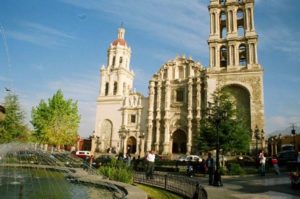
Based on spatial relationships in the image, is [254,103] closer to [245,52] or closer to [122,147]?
[245,52]

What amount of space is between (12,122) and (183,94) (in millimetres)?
23874

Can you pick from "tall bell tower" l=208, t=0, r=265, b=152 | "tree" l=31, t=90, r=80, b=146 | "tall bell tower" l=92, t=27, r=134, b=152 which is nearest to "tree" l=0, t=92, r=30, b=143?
"tree" l=31, t=90, r=80, b=146

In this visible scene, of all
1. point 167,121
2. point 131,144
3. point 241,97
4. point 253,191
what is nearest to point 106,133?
point 131,144

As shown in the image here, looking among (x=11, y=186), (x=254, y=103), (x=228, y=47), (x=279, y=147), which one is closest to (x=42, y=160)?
(x=11, y=186)

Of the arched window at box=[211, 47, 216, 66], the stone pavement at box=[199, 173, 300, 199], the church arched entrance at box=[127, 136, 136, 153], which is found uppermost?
the arched window at box=[211, 47, 216, 66]

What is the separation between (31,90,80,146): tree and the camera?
38719 mm

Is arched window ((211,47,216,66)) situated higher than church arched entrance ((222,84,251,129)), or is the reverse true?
arched window ((211,47,216,66))

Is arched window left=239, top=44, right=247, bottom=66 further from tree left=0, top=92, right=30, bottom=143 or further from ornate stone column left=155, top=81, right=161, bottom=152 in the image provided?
tree left=0, top=92, right=30, bottom=143

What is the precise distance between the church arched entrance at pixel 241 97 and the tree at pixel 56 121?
22.5m

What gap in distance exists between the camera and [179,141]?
39875mm

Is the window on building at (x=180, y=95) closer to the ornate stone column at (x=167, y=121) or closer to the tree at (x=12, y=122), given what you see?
the ornate stone column at (x=167, y=121)

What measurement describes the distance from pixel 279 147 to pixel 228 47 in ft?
71.7

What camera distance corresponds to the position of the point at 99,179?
11.2 m

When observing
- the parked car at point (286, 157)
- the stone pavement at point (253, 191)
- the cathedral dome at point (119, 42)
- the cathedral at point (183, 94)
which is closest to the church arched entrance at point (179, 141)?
the cathedral at point (183, 94)
